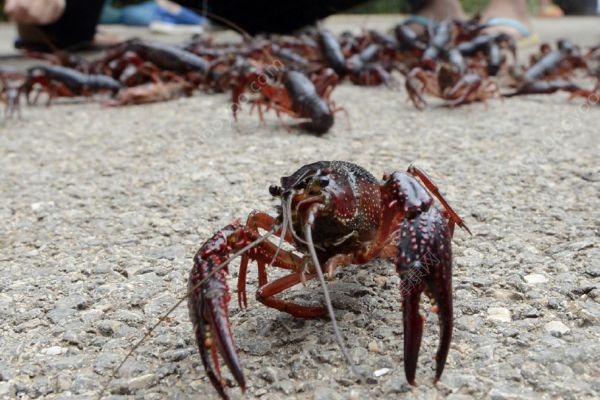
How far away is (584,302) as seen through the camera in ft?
5.51

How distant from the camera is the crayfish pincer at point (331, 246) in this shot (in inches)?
48.5

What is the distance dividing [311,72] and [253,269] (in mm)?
3339

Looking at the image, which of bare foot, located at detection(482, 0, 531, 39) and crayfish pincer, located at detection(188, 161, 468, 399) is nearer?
crayfish pincer, located at detection(188, 161, 468, 399)

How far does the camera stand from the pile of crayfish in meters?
4.39

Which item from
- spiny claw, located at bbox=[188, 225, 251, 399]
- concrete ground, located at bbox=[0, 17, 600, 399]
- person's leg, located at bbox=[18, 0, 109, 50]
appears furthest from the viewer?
person's leg, located at bbox=[18, 0, 109, 50]

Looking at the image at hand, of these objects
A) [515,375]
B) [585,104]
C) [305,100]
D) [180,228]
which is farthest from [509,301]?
[585,104]

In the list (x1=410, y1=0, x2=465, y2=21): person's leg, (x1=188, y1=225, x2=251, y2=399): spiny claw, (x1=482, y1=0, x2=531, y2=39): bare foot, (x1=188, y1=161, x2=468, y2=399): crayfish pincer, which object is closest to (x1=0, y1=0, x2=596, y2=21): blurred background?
(x1=410, y1=0, x2=465, y2=21): person's leg

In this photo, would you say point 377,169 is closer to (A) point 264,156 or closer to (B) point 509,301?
(A) point 264,156

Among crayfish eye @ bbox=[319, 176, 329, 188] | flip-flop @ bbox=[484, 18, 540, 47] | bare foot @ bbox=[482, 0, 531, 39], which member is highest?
bare foot @ bbox=[482, 0, 531, 39]

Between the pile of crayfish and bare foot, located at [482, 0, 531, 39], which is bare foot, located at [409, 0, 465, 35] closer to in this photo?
bare foot, located at [482, 0, 531, 39]

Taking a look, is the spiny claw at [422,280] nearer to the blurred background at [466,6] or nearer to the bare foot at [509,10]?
the bare foot at [509,10]

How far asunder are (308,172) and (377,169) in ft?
4.86

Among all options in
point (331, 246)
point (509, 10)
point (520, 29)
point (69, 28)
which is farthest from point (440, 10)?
point (331, 246)

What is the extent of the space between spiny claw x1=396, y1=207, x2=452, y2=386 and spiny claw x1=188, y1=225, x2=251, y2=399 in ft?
1.17
